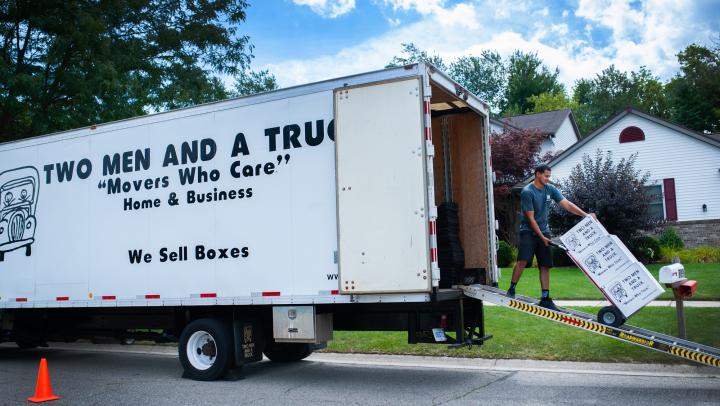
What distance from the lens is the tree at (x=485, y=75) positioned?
234ft

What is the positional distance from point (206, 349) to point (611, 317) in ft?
16.4

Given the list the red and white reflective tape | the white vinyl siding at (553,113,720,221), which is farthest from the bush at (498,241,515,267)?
the red and white reflective tape

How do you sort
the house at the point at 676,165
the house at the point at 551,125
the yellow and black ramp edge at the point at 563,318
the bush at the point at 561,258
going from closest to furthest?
the yellow and black ramp edge at the point at 563,318 < the bush at the point at 561,258 < the house at the point at 676,165 < the house at the point at 551,125

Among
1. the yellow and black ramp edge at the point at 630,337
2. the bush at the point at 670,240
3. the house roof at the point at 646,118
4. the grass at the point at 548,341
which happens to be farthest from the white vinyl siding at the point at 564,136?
the yellow and black ramp edge at the point at 630,337

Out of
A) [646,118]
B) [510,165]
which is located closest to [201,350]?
[510,165]

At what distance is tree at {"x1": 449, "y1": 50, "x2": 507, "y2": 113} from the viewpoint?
7144cm

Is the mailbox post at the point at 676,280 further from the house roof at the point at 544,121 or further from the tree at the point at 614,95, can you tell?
the tree at the point at 614,95

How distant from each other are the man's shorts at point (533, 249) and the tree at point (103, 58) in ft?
30.3

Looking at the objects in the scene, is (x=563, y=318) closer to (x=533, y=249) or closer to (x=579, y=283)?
(x=533, y=249)

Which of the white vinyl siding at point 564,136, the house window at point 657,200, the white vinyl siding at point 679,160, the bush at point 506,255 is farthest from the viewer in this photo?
the white vinyl siding at point 564,136

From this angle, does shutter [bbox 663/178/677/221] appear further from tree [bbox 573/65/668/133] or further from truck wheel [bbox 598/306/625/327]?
tree [bbox 573/65/668/133]

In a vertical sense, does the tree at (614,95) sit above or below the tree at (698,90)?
above

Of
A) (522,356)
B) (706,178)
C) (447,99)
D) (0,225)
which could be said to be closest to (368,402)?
(522,356)

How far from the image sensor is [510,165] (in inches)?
1078
